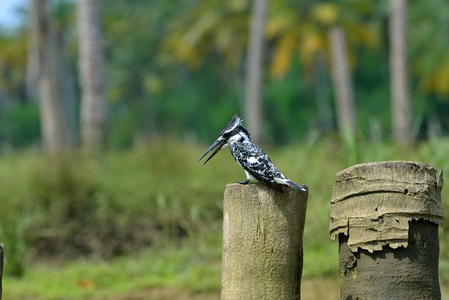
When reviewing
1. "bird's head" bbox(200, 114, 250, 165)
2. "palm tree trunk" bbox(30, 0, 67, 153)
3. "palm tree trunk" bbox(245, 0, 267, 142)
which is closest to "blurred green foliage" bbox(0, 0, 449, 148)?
"palm tree trunk" bbox(245, 0, 267, 142)

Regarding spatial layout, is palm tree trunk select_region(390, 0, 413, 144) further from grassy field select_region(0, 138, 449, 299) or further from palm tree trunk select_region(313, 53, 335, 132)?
palm tree trunk select_region(313, 53, 335, 132)

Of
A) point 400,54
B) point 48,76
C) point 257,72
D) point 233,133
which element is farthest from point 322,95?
point 233,133

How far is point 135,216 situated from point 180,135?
25246 mm

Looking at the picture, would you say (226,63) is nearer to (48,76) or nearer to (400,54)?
(400,54)

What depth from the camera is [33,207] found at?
9797 millimetres

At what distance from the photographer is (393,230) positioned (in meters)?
3.12

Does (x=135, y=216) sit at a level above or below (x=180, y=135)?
below

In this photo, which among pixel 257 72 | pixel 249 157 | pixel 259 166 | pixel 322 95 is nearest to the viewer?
pixel 259 166

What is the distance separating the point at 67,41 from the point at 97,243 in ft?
113

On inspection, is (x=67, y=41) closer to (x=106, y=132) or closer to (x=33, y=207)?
(x=106, y=132)

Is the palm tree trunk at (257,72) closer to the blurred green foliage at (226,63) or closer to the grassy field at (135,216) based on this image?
the blurred green foliage at (226,63)

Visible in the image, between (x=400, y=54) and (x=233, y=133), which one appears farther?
(x=400, y=54)

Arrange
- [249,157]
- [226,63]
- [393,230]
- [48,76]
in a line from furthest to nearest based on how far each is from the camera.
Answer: [226,63]
[48,76]
[249,157]
[393,230]

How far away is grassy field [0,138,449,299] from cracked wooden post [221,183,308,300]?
330cm
